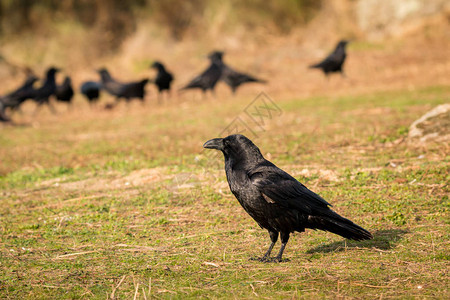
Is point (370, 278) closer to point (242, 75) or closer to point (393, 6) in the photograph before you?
point (242, 75)

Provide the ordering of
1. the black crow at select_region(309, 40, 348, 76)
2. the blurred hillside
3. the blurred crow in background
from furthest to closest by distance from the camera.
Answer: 1. the blurred hillside
2. the black crow at select_region(309, 40, 348, 76)
3. the blurred crow in background

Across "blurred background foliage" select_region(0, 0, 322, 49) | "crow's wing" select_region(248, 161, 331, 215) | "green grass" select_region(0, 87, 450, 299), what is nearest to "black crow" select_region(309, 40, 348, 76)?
"green grass" select_region(0, 87, 450, 299)

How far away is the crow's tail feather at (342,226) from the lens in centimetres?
399

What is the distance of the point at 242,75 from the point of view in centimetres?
1570

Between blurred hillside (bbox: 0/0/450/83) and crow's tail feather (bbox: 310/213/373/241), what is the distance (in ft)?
51.2

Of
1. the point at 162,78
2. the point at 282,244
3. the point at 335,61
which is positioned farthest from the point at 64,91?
the point at 282,244

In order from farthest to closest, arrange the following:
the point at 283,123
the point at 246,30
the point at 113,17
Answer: the point at 113,17
the point at 246,30
the point at 283,123

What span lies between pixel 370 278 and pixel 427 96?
9556mm

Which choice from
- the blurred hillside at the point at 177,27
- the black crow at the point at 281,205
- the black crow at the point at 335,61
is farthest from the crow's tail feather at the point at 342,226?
the blurred hillside at the point at 177,27

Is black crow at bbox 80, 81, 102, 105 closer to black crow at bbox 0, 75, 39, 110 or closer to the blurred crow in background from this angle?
black crow at bbox 0, 75, 39, 110

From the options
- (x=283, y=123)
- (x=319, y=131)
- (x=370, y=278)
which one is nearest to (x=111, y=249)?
(x=370, y=278)

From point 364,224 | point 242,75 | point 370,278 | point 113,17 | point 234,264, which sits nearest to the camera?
point 370,278

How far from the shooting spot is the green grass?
11.9 feet

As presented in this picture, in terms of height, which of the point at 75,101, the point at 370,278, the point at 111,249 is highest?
the point at 370,278
